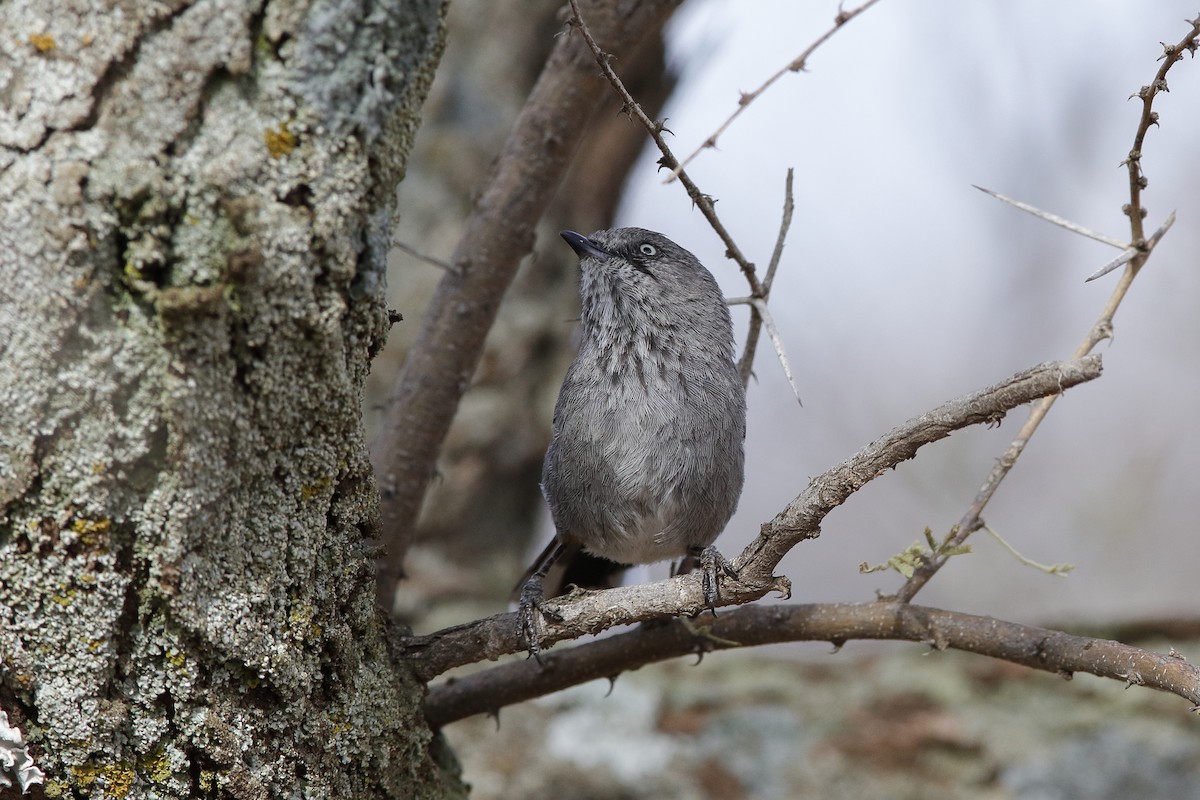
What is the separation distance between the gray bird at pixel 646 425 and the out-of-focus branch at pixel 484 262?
42 centimetres

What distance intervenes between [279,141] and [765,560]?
129 centimetres

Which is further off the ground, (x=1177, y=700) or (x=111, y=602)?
(x=111, y=602)

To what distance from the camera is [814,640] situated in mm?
2852

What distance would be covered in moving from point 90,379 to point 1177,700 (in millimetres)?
3627

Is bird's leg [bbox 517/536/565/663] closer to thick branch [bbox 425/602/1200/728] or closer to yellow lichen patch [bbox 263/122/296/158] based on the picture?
thick branch [bbox 425/602/1200/728]

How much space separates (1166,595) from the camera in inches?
206

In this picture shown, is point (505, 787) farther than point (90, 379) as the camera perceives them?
Yes

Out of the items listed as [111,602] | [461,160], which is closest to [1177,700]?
[111,602]

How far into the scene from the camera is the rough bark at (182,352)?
65.7 inches

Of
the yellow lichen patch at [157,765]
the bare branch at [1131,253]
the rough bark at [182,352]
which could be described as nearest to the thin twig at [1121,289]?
the bare branch at [1131,253]

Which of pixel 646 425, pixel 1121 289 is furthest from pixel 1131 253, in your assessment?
pixel 646 425

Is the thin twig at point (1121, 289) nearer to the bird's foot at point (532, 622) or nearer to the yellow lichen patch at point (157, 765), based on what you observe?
the bird's foot at point (532, 622)

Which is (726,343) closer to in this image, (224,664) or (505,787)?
(505,787)

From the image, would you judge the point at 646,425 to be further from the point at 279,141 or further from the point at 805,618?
the point at 279,141
